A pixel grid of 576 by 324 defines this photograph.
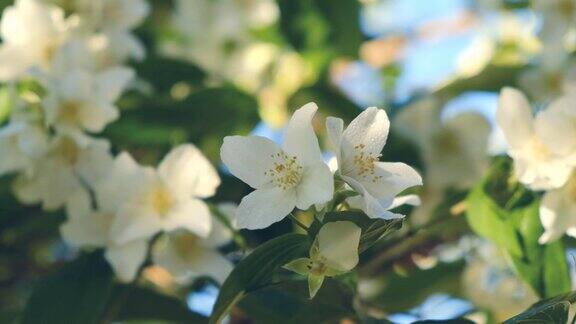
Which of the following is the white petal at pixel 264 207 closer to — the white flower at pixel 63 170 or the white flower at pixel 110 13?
the white flower at pixel 63 170

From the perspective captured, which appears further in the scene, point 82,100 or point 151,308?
point 151,308

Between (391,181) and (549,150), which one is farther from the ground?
(549,150)

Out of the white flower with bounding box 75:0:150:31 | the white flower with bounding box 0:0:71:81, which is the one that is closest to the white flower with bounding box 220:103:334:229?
the white flower with bounding box 0:0:71:81

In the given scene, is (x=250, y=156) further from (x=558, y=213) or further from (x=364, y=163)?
(x=558, y=213)

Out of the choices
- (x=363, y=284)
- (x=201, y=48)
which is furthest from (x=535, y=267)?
(x=201, y=48)

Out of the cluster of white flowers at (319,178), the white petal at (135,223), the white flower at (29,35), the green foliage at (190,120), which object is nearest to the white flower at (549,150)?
the cluster of white flowers at (319,178)

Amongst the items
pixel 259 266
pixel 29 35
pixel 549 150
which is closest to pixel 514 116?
pixel 549 150

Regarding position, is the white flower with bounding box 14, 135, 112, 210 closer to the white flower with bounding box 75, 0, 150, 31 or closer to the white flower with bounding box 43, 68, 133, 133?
the white flower with bounding box 43, 68, 133, 133
